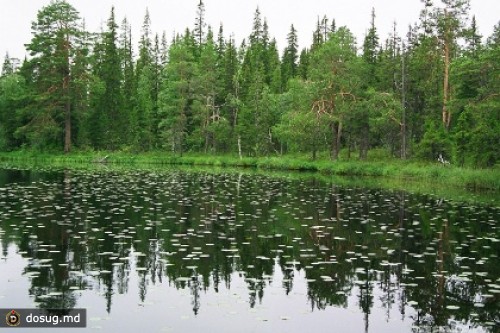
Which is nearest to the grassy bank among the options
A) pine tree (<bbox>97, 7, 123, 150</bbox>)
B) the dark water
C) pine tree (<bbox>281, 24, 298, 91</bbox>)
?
pine tree (<bbox>97, 7, 123, 150</bbox>)

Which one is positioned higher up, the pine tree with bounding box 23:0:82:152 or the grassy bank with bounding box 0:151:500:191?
the pine tree with bounding box 23:0:82:152

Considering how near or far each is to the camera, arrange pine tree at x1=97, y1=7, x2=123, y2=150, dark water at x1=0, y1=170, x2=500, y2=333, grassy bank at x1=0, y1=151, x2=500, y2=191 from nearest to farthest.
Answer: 1. dark water at x1=0, y1=170, x2=500, y2=333
2. grassy bank at x1=0, y1=151, x2=500, y2=191
3. pine tree at x1=97, y1=7, x2=123, y2=150

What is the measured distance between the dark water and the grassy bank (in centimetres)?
1425

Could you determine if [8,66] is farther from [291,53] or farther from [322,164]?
[322,164]

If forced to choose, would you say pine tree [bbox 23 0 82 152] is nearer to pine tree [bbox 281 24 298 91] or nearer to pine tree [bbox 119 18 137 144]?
pine tree [bbox 119 18 137 144]

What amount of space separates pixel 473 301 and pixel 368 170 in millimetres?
38983

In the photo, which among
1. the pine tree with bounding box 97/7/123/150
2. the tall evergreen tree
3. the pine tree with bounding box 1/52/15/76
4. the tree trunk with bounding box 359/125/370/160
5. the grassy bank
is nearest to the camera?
the grassy bank

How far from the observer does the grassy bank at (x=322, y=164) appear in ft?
121

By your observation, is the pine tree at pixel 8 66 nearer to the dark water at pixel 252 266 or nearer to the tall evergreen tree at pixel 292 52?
the tall evergreen tree at pixel 292 52

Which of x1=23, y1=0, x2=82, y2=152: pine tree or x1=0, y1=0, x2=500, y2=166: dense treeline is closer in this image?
x1=0, y1=0, x2=500, y2=166: dense treeline

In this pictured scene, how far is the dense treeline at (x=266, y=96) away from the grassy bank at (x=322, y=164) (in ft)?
6.79

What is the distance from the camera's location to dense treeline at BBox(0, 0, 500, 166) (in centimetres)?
4609

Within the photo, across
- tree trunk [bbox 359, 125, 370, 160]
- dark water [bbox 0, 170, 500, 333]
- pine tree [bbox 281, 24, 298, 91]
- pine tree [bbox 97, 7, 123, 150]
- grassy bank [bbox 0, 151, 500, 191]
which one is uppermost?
pine tree [bbox 281, 24, 298, 91]

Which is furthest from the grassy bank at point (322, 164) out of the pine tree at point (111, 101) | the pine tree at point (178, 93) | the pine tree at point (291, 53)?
the pine tree at point (291, 53)
